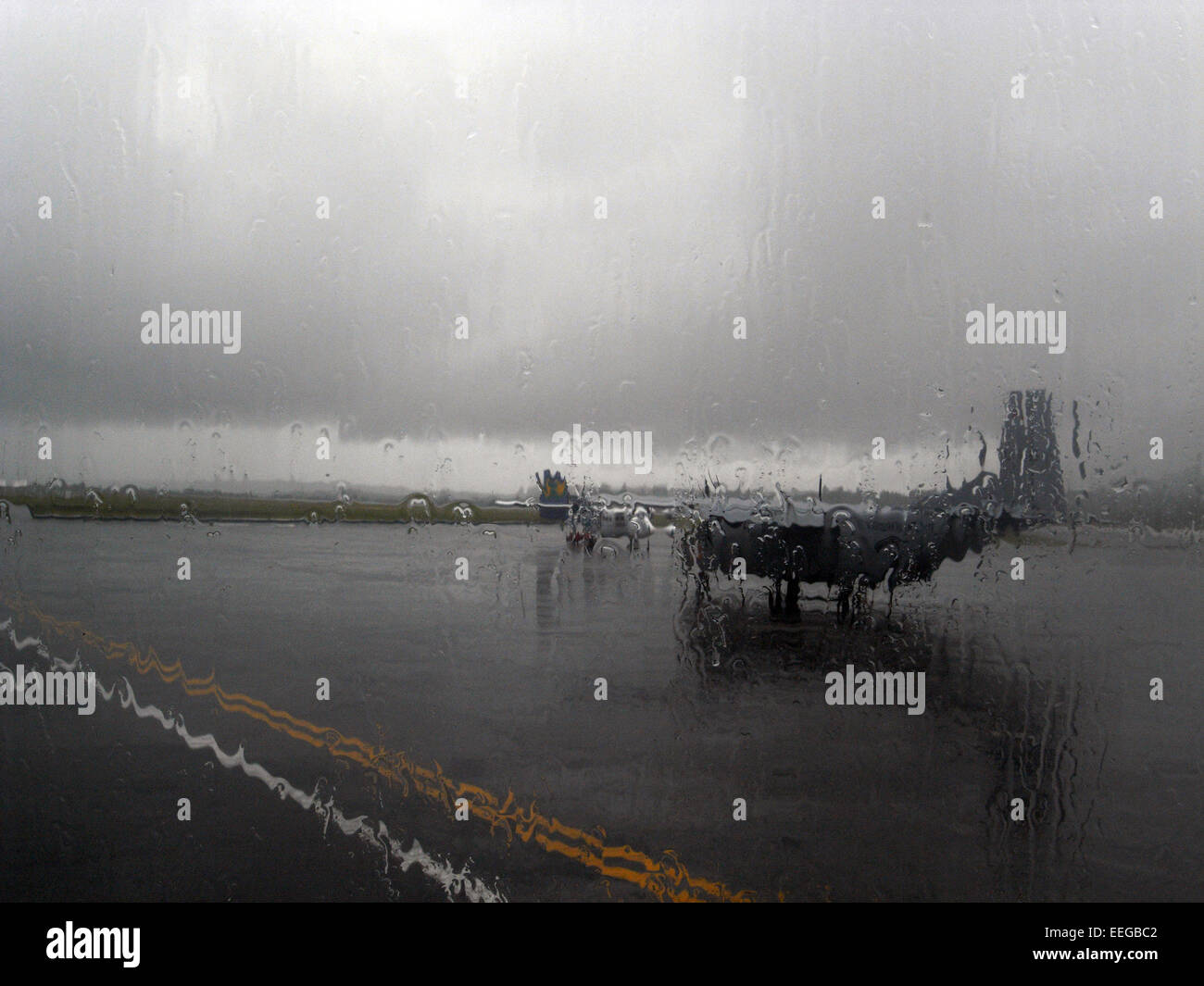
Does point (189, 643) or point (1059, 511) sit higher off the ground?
point (1059, 511)

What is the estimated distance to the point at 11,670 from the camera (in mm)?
3555

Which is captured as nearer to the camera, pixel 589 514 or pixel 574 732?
pixel 589 514

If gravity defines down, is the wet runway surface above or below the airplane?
below

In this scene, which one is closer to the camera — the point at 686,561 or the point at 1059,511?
the point at 1059,511

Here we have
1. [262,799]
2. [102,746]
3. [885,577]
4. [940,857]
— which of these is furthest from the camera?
[102,746]

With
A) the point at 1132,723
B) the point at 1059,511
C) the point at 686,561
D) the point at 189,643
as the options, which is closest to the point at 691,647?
the point at 686,561

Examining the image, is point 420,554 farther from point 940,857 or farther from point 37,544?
point 940,857

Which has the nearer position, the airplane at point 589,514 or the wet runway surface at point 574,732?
the wet runway surface at point 574,732

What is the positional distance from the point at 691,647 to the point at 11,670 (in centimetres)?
378

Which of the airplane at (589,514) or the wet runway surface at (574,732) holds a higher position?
the airplane at (589,514)

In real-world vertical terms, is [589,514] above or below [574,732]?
above

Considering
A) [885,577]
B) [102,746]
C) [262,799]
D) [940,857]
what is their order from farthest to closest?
[102,746] < [262,799] < [885,577] < [940,857]

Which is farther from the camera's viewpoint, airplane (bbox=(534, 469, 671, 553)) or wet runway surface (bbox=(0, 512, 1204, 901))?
airplane (bbox=(534, 469, 671, 553))

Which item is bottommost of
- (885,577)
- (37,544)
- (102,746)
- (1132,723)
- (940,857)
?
(940,857)
